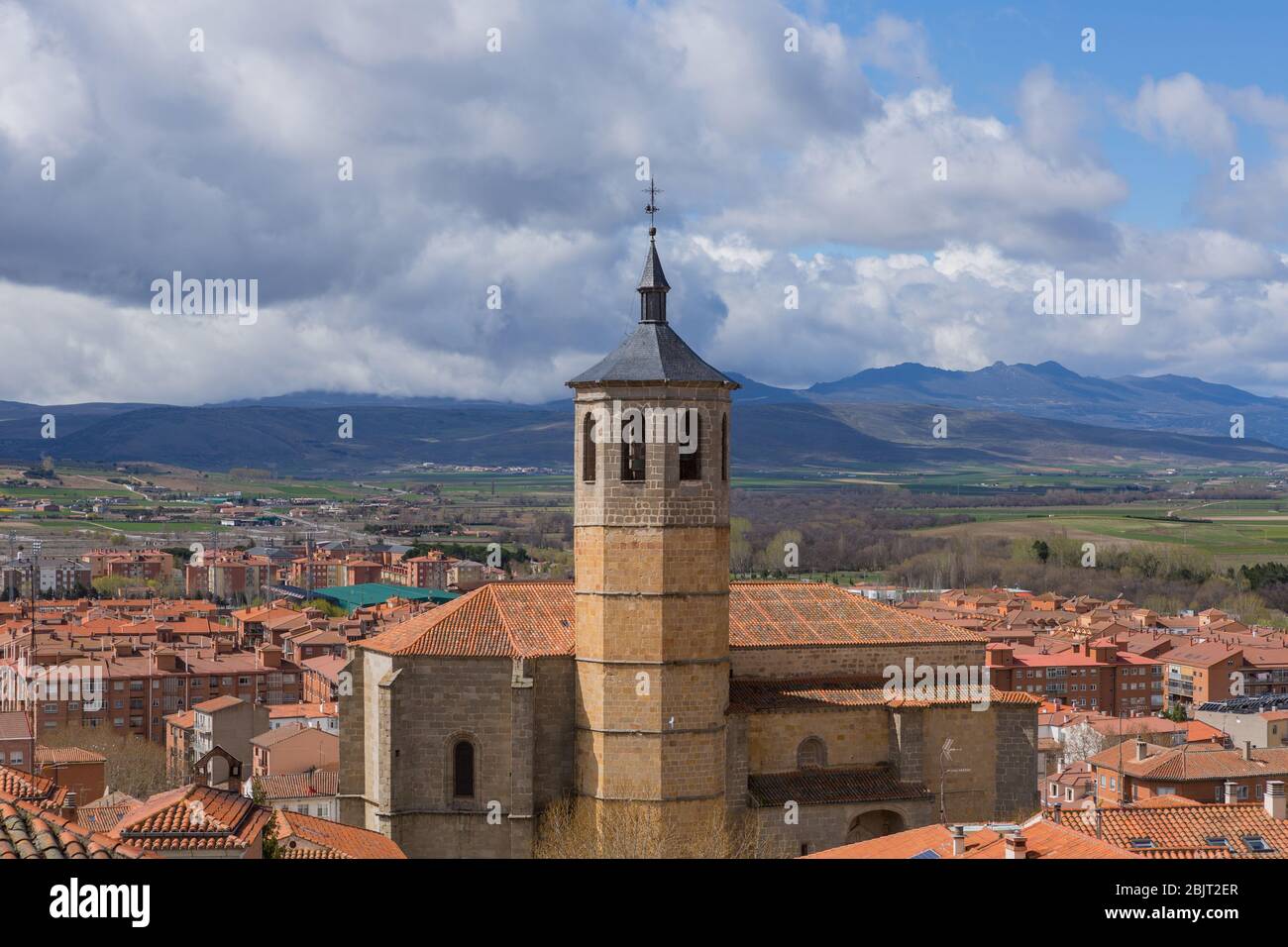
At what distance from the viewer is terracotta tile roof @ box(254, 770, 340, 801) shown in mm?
42719

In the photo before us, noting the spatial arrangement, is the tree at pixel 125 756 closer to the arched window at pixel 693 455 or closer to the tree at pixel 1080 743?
the arched window at pixel 693 455

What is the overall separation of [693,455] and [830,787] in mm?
6376

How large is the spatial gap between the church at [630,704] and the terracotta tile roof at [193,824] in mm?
10172

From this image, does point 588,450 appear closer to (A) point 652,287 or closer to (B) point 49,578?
(A) point 652,287

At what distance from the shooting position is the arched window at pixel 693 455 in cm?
2900

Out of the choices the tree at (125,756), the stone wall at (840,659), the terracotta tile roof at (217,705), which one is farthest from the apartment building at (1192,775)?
the terracotta tile roof at (217,705)

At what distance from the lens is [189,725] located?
57.6 metres

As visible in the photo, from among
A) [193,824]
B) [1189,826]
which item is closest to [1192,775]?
[1189,826]

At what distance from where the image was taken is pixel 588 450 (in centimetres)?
2958
